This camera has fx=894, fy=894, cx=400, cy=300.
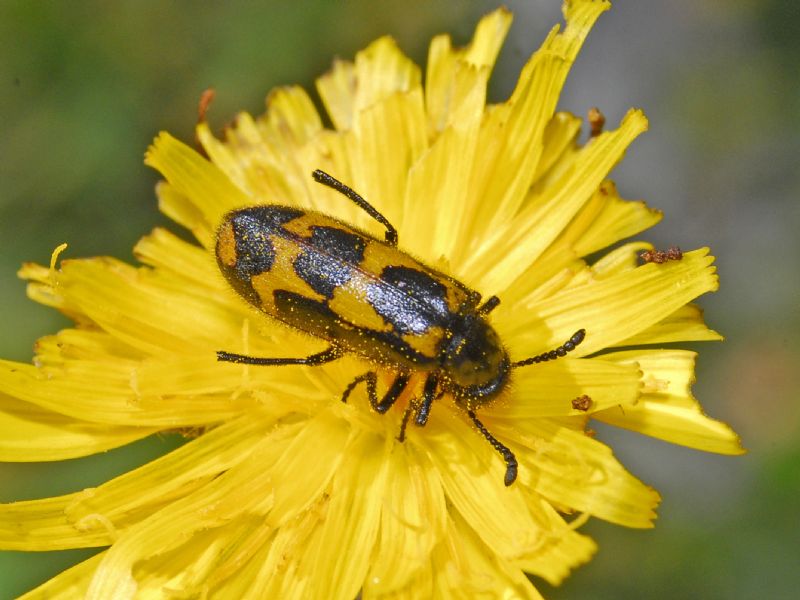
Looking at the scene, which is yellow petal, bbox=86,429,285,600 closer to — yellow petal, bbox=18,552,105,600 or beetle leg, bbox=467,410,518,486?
yellow petal, bbox=18,552,105,600

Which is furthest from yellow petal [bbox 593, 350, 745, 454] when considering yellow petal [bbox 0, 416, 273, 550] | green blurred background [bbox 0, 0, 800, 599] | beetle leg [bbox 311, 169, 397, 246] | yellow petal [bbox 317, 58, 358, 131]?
yellow petal [bbox 317, 58, 358, 131]

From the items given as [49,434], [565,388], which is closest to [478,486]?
[565,388]

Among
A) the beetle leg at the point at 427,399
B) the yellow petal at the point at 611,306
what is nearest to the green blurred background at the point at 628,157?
the yellow petal at the point at 611,306

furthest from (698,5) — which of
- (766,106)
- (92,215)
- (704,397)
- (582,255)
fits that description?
(92,215)

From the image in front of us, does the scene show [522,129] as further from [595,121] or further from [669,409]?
[669,409]

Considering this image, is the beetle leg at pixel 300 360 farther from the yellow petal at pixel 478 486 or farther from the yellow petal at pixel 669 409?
the yellow petal at pixel 669 409

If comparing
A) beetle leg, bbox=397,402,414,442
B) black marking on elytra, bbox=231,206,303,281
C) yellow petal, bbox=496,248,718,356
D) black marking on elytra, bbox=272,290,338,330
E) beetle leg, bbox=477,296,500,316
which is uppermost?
black marking on elytra, bbox=231,206,303,281
